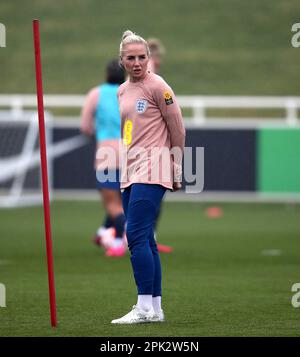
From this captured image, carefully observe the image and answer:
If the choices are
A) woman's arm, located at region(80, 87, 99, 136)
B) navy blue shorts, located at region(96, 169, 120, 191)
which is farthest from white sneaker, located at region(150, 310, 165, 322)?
woman's arm, located at region(80, 87, 99, 136)

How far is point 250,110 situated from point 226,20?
596cm

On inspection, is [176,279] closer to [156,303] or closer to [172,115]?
[156,303]

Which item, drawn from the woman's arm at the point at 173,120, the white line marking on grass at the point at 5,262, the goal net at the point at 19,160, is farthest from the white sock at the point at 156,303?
the goal net at the point at 19,160

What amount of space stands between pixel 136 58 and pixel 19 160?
46.3ft

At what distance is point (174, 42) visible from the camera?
34812 mm

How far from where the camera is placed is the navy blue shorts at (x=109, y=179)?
46.0 feet

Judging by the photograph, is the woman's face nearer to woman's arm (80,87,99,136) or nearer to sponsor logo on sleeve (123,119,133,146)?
sponsor logo on sleeve (123,119,133,146)

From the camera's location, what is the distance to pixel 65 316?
30.3ft

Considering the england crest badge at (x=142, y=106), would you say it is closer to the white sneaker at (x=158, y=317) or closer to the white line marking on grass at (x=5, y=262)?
the white sneaker at (x=158, y=317)

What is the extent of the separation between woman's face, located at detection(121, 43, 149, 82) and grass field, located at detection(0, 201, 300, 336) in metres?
1.85

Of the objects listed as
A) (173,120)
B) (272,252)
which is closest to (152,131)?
(173,120)

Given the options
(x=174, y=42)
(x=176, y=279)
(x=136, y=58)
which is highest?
(x=174, y=42)

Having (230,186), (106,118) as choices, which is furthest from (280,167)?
(106,118)

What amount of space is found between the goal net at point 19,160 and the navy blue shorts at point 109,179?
8.14 meters
